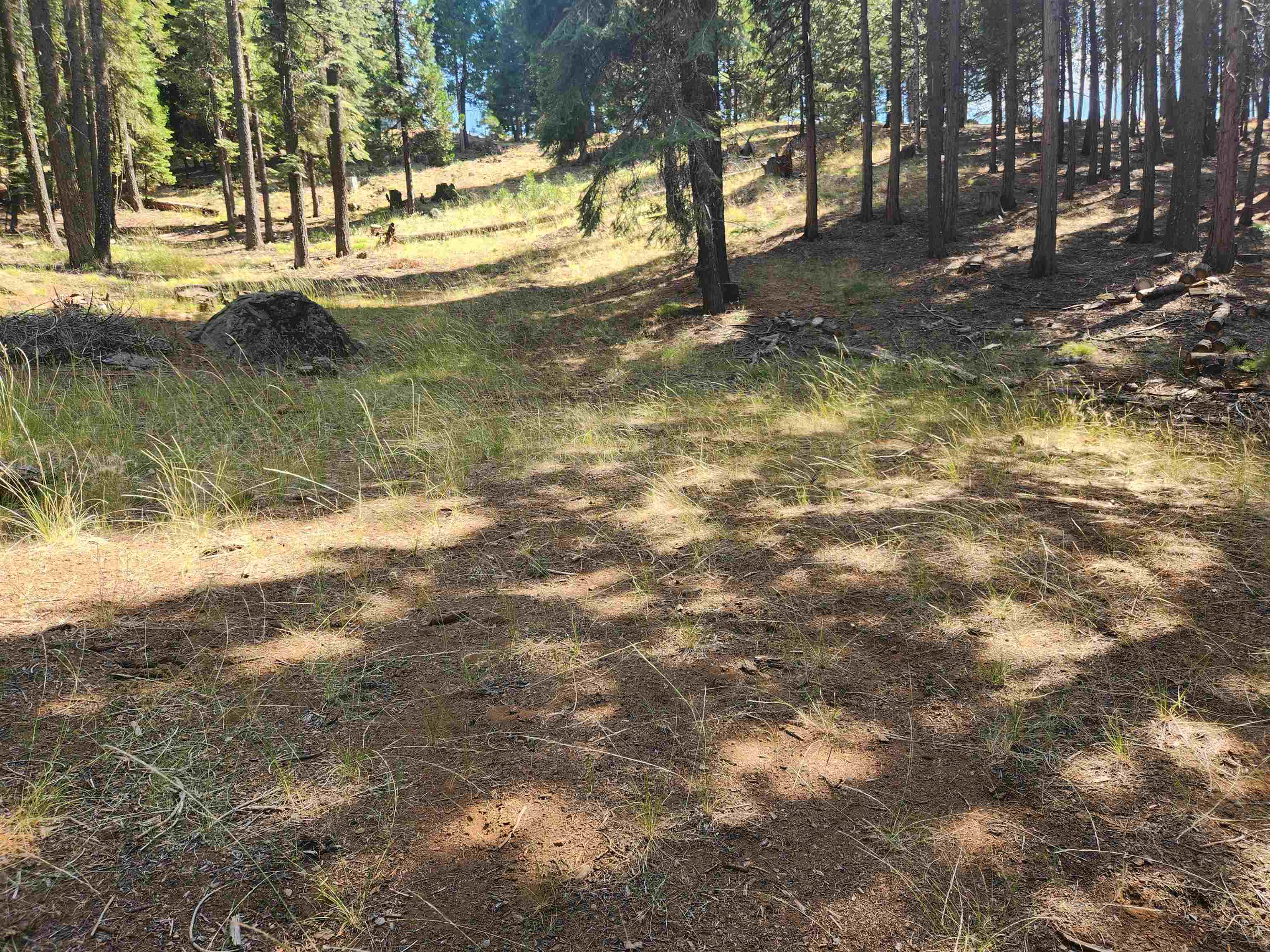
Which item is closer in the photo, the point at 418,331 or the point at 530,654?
the point at 530,654

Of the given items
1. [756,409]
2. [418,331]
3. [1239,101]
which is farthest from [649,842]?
[1239,101]

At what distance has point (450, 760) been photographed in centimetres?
241

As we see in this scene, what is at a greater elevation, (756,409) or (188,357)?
(188,357)

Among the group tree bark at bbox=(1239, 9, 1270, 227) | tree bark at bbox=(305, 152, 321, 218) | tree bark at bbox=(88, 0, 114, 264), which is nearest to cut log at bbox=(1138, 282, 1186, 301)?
tree bark at bbox=(1239, 9, 1270, 227)

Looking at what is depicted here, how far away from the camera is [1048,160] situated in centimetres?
A: 1379

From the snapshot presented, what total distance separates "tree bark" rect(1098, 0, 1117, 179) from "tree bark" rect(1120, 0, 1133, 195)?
1.04 ft

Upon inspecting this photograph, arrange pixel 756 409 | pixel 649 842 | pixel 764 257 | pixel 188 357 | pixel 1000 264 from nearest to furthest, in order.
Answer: pixel 649 842 < pixel 756 409 < pixel 188 357 < pixel 1000 264 < pixel 764 257

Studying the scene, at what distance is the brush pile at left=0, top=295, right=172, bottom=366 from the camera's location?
8.14 metres

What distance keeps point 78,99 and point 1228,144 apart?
82.7 ft

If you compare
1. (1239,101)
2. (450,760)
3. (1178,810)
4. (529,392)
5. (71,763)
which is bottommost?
(1178,810)

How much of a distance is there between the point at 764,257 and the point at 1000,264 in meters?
5.96

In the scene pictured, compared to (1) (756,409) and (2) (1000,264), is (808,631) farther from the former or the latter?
Answer: (2) (1000,264)

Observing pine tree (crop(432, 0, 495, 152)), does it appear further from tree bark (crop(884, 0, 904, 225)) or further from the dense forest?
tree bark (crop(884, 0, 904, 225))

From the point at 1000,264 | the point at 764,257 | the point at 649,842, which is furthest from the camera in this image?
the point at 764,257
